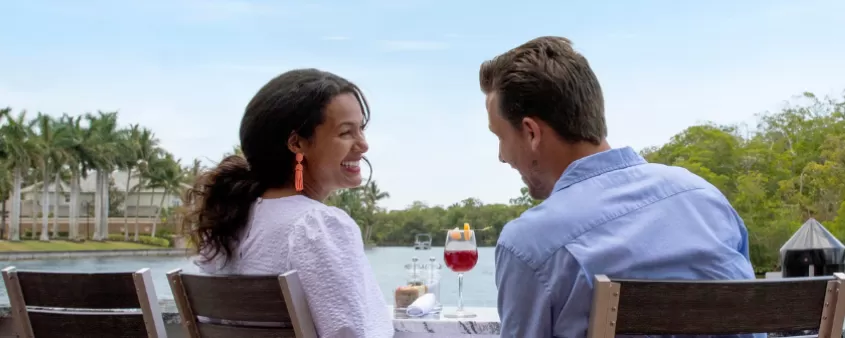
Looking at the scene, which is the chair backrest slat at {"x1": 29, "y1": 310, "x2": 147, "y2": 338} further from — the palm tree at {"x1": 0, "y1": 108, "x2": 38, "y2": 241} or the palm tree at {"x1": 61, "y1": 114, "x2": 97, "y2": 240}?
the palm tree at {"x1": 61, "y1": 114, "x2": 97, "y2": 240}

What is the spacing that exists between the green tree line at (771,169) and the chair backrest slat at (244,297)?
3304cm

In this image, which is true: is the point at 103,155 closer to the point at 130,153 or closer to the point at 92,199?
the point at 130,153

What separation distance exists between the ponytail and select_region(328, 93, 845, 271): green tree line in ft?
107

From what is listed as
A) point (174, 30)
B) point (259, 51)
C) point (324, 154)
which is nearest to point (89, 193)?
point (174, 30)

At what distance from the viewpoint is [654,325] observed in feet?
3.55

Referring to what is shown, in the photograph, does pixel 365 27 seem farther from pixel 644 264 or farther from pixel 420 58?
pixel 644 264

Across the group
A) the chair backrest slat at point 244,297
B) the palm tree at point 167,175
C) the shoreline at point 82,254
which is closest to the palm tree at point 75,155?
the shoreline at point 82,254

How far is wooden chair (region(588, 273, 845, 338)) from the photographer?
105 cm

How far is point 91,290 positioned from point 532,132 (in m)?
1.06

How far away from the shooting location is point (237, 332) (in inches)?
59.7

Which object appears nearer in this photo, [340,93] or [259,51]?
[340,93]

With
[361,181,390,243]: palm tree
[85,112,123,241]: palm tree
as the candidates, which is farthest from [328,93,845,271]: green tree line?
[85,112,123,241]: palm tree

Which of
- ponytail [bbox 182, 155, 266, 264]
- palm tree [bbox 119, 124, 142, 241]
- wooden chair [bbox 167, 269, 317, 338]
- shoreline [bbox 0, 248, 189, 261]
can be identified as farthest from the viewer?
palm tree [bbox 119, 124, 142, 241]

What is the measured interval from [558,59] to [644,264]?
0.29 m
